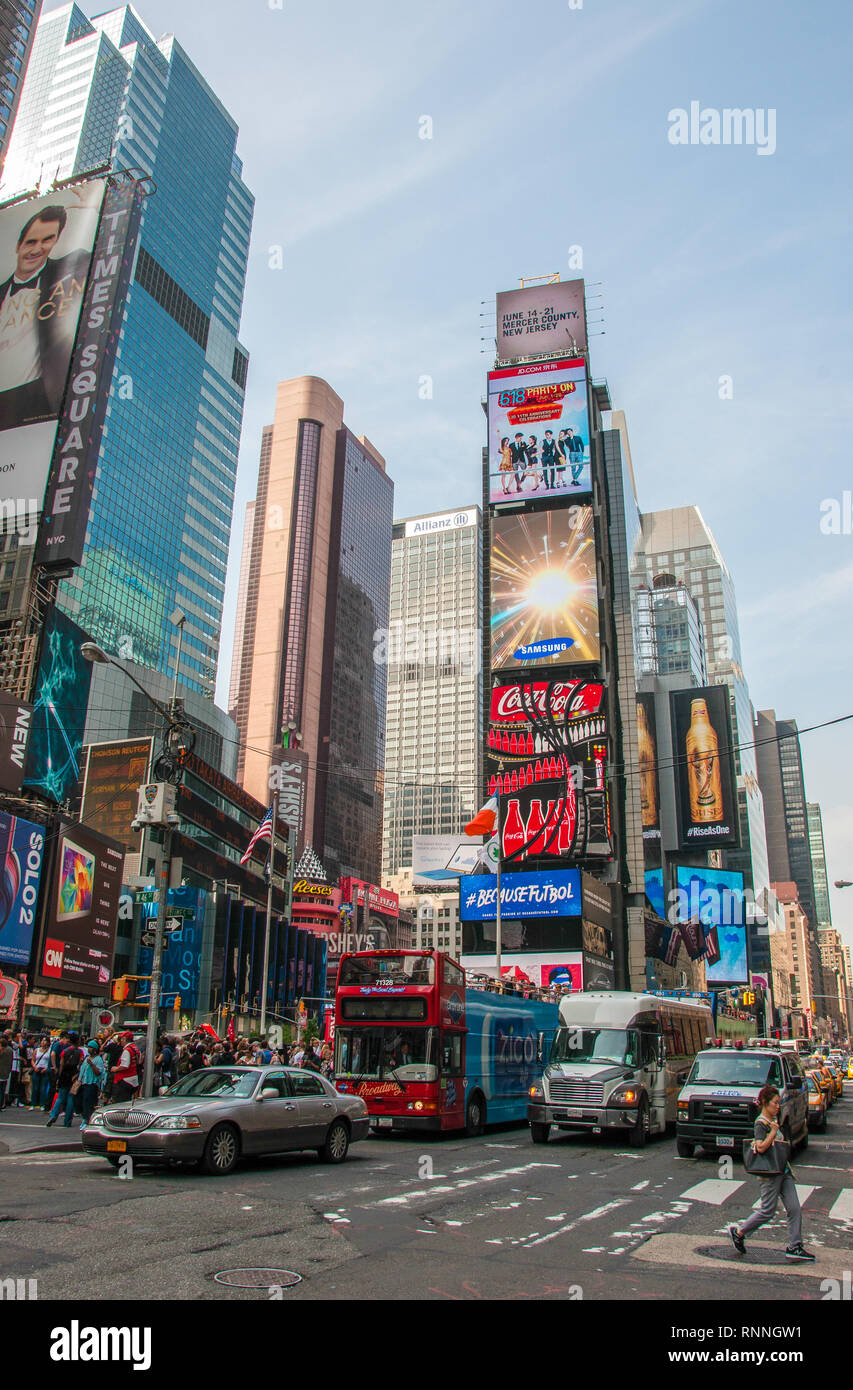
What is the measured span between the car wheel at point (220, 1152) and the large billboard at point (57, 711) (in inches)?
1139

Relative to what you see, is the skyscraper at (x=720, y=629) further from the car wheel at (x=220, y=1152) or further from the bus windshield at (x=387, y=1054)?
the car wheel at (x=220, y=1152)

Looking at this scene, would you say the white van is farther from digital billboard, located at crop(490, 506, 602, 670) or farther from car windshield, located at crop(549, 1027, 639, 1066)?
digital billboard, located at crop(490, 506, 602, 670)

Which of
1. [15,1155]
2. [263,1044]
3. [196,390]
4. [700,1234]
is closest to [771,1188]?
[700,1234]

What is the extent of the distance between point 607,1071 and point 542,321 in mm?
77752

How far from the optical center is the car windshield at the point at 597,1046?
20.9 m

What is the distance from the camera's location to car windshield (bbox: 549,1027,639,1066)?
822 inches

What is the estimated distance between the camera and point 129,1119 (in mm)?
13750

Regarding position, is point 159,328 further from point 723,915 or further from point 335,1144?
point 335,1144

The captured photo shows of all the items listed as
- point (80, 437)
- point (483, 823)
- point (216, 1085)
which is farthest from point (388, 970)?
point (80, 437)

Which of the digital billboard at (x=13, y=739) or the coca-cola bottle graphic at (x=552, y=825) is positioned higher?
the coca-cola bottle graphic at (x=552, y=825)

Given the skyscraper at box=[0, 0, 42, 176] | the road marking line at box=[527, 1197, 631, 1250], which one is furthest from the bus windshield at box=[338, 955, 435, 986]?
the skyscraper at box=[0, 0, 42, 176]

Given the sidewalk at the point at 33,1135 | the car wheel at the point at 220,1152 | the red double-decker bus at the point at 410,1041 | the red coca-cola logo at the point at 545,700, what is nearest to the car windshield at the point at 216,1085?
the car wheel at the point at 220,1152
